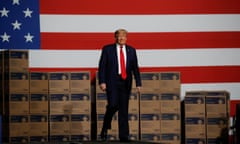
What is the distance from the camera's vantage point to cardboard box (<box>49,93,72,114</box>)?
8.24 metres

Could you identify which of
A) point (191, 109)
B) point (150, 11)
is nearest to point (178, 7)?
point (150, 11)

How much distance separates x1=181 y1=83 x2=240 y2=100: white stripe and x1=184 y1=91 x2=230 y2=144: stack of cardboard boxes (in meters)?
0.56

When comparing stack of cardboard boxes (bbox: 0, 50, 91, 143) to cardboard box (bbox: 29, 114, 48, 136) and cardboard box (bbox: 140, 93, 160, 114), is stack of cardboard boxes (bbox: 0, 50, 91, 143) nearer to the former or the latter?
cardboard box (bbox: 29, 114, 48, 136)

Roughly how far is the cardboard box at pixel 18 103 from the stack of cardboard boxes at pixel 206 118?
2.45 m

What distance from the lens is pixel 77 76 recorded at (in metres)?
8.28

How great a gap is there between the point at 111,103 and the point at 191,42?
8.28 feet

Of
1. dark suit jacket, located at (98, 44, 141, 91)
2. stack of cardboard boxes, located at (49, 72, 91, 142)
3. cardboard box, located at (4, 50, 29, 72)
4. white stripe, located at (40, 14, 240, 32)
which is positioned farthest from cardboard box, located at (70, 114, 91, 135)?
white stripe, located at (40, 14, 240, 32)

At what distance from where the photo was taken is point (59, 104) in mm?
8266

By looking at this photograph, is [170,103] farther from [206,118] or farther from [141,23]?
[141,23]

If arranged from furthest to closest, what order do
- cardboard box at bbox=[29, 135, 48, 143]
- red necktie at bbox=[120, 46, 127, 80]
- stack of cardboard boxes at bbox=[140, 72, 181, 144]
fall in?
stack of cardboard boxes at bbox=[140, 72, 181, 144] → cardboard box at bbox=[29, 135, 48, 143] → red necktie at bbox=[120, 46, 127, 80]

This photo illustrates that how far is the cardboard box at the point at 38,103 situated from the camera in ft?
27.0

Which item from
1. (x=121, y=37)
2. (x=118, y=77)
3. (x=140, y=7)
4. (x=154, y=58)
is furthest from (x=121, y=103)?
(x=140, y=7)

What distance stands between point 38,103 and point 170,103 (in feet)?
6.66

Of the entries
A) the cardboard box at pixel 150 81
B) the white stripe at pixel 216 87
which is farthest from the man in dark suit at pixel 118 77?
the white stripe at pixel 216 87
